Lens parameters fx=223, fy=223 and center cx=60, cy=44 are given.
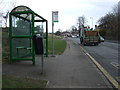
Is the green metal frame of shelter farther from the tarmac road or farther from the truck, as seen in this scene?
the truck

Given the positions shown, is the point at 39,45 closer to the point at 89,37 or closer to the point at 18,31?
the point at 18,31

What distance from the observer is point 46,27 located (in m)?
14.3

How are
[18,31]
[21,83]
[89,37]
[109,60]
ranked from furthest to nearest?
[89,37] < [109,60] < [18,31] < [21,83]

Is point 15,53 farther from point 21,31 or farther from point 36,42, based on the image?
point 36,42

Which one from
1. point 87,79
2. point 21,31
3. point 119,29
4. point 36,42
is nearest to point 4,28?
point 21,31

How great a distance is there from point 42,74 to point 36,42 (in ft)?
3.95

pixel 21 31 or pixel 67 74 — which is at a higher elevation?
pixel 21 31

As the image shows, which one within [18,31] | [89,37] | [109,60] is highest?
[18,31]

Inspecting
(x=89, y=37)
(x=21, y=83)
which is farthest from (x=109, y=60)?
(x=89, y=37)

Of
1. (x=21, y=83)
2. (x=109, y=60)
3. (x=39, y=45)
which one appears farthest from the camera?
(x=109, y=60)

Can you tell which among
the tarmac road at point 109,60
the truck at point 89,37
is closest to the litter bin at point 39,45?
the tarmac road at point 109,60

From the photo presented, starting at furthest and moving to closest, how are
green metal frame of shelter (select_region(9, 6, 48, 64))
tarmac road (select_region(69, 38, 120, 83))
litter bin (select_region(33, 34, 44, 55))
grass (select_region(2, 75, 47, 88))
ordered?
green metal frame of shelter (select_region(9, 6, 48, 64)) < tarmac road (select_region(69, 38, 120, 83)) < litter bin (select_region(33, 34, 44, 55)) < grass (select_region(2, 75, 47, 88))

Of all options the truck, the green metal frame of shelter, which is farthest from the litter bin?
the truck

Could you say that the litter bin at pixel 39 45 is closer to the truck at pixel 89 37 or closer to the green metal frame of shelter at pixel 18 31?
the green metal frame of shelter at pixel 18 31
